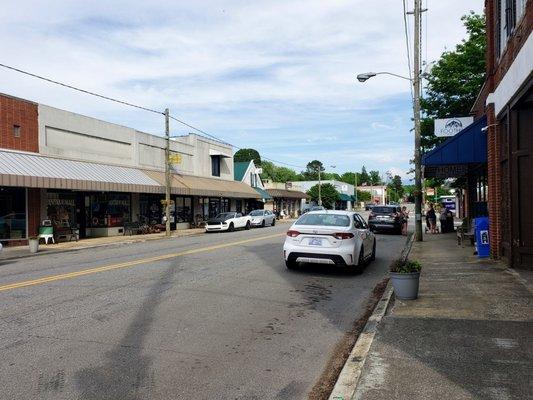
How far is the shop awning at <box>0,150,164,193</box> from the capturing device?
20.2m

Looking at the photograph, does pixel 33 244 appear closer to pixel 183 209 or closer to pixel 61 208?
pixel 61 208

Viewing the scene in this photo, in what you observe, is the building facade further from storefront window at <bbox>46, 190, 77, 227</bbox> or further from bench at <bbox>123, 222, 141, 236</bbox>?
bench at <bbox>123, 222, 141, 236</bbox>

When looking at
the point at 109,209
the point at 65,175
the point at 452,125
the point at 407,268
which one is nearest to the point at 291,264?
the point at 407,268

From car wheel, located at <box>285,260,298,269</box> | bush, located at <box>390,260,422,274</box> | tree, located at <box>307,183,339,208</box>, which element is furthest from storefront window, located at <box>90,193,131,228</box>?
tree, located at <box>307,183,339,208</box>

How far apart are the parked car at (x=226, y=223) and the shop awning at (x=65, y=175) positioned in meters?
4.29

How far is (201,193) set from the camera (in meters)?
35.4

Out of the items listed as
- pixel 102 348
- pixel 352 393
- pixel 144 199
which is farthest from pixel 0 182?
pixel 352 393

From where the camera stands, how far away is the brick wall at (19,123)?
21.5m

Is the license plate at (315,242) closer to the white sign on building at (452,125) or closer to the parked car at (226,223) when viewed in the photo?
the white sign on building at (452,125)

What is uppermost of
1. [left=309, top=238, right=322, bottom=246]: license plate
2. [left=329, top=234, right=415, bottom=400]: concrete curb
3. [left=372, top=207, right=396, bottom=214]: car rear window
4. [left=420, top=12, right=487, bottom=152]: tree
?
[left=420, top=12, right=487, bottom=152]: tree

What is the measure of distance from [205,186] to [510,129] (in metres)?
28.1

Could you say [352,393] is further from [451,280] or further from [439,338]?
[451,280]

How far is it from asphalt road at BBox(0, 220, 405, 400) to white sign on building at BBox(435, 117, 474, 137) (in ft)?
26.8

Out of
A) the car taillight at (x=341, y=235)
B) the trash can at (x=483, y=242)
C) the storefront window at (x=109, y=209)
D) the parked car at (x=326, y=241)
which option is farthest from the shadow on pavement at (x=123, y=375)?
the storefront window at (x=109, y=209)
